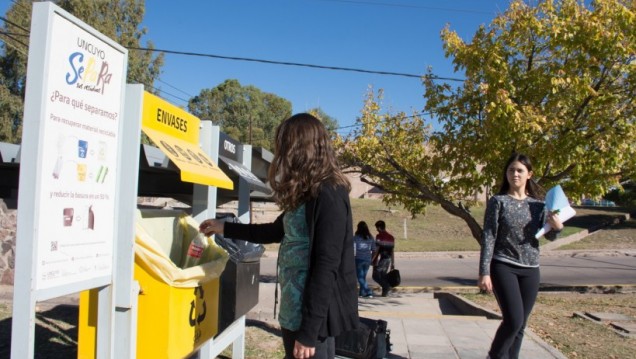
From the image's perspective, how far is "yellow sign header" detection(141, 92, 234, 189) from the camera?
3196 millimetres

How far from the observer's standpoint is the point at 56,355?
4.97 meters

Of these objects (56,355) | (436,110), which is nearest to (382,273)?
(436,110)

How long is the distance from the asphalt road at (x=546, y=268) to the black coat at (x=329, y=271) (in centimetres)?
1130

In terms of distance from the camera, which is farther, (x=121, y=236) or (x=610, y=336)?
(x=610, y=336)

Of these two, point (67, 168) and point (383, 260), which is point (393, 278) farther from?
point (67, 168)

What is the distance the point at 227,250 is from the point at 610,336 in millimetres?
4844

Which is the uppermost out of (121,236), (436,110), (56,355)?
(436,110)

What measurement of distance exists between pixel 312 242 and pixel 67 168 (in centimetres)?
108

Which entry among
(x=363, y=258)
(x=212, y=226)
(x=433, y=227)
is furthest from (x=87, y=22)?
(x=212, y=226)

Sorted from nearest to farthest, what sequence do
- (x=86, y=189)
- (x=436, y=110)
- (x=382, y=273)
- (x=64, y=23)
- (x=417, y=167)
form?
(x=64, y=23) < (x=86, y=189) < (x=436, y=110) < (x=417, y=167) < (x=382, y=273)

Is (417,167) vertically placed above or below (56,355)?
above

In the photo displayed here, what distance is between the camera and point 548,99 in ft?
26.9

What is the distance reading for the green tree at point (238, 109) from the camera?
61.3 m

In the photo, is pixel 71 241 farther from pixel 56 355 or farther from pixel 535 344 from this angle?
pixel 535 344
